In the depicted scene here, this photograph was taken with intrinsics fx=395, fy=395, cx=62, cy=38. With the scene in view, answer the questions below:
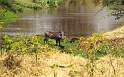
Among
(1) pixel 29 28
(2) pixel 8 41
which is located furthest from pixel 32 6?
(2) pixel 8 41

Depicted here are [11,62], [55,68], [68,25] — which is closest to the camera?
[11,62]

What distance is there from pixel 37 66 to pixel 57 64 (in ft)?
4.91

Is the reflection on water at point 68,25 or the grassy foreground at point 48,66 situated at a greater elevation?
the grassy foreground at point 48,66

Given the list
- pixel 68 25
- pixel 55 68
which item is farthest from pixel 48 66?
pixel 68 25

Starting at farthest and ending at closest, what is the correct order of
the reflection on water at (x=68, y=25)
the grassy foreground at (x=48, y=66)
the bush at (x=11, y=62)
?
the reflection on water at (x=68, y=25)
the bush at (x=11, y=62)
the grassy foreground at (x=48, y=66)

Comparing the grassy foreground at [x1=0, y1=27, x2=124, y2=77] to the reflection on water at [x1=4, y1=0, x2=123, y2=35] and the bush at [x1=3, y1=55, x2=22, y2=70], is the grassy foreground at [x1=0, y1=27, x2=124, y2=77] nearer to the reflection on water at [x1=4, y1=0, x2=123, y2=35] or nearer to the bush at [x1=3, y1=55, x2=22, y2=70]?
the bush at [x1=3, y1=55, x2=22, y2=70]

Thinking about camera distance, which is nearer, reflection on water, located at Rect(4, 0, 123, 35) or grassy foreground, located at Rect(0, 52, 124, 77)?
grassy foreground, located at Rect(0, 52, 124, 77)

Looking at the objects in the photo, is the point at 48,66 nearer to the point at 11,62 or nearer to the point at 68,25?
the point at 11,62

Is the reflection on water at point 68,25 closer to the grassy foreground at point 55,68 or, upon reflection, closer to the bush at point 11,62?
the grassy foreground at point 55,68

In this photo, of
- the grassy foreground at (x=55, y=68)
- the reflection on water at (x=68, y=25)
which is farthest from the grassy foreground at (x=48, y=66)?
the reflection on water at (x=68, y=25)

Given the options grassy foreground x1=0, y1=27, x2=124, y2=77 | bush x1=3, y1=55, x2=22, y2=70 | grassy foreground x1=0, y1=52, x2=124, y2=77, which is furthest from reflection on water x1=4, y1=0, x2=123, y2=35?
bush x1=3, y1=55, x2=22, y2=70

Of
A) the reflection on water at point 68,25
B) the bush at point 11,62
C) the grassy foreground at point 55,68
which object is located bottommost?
the reflection on water at point 68,25

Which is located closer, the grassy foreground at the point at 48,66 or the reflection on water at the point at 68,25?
the grassy foreground at the point at 48,66

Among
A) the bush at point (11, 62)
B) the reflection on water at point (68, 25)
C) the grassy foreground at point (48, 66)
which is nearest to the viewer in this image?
the grassy foreground at point (48, 66)
